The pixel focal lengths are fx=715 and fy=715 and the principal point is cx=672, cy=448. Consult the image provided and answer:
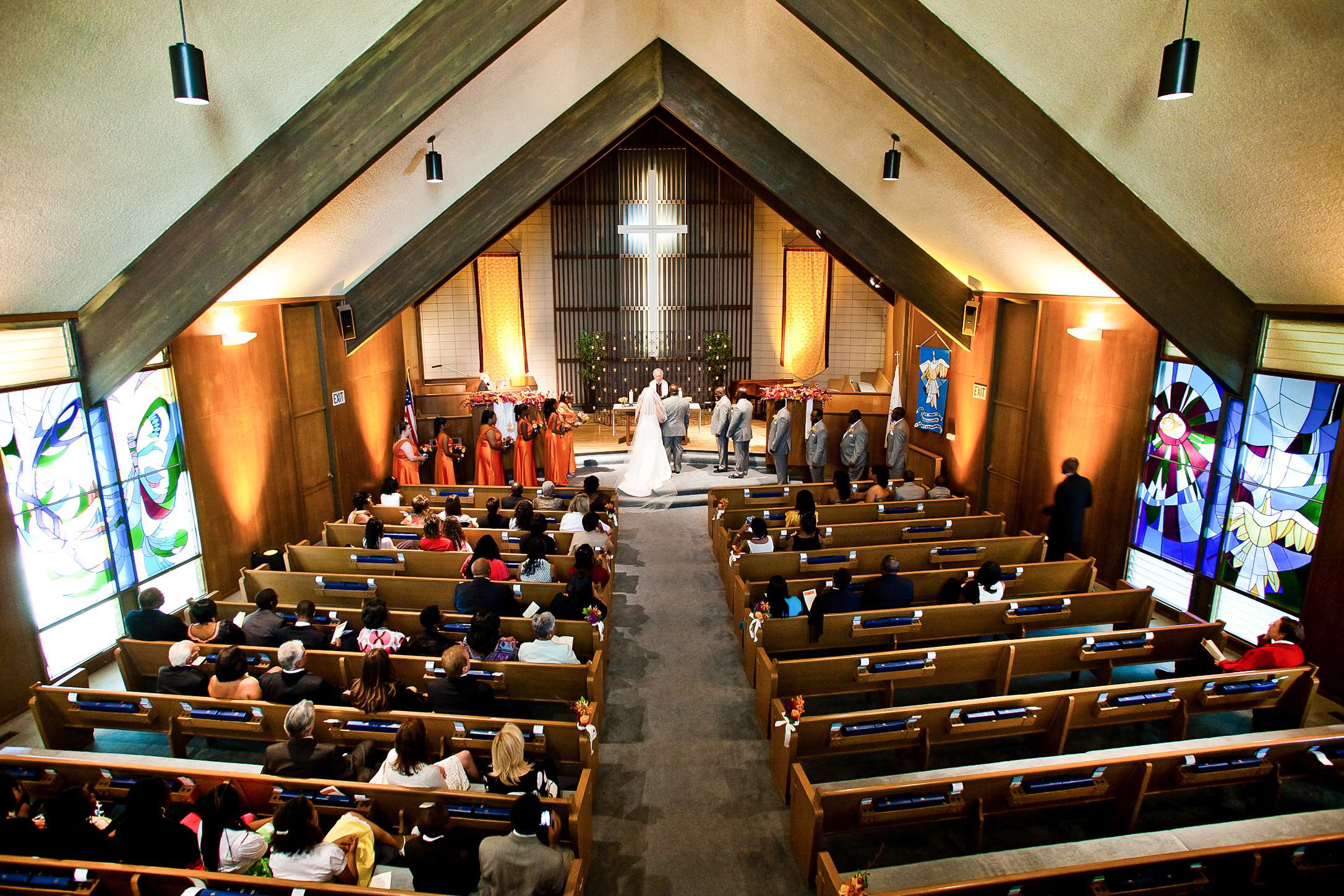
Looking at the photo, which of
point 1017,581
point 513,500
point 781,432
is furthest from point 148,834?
point 781,432

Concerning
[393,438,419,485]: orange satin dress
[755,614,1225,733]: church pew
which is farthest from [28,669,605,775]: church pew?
[393,438,419,485]: orange satin dress

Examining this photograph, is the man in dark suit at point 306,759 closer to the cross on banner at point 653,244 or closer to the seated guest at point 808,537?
the seated guest at point 808,537

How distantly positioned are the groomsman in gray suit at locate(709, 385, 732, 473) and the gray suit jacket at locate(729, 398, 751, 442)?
19 cm

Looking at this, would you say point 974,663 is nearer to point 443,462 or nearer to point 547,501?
point 547,501

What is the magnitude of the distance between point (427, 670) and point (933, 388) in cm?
832

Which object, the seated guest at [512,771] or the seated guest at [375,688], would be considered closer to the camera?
the seated guest at [512,771]

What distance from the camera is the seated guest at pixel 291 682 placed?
4.30 metres

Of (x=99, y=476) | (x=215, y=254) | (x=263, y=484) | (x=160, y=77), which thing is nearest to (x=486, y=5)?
(x=160, y=77)

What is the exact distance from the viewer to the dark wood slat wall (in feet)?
46.4

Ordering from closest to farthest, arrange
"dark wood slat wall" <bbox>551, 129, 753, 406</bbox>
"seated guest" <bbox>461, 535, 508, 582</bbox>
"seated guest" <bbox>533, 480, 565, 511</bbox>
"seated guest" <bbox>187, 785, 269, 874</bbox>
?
"seated guest" <bbox>187, 785, 269, 874</bbox>, "seated guest" <bbox>461, 535, 508, 582</bbox>, "seated guest" <bbox>533, 480, 565, 511</bbox>, "dark wood slat wall" <bbox>551, 129, 753, 406</bbox>

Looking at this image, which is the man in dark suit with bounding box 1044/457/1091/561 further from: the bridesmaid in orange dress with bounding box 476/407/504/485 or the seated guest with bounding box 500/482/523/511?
the bridesmaid in orange dress with bounding box 476/407/504/485

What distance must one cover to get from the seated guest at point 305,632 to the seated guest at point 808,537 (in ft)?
12.9

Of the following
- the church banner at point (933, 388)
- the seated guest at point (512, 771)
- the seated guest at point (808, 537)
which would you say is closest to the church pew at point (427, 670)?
the seated guest at point (512, 771)

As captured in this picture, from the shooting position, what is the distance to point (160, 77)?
410 centimetres
